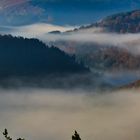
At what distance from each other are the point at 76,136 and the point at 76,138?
64 cm

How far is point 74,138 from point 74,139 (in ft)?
0.43

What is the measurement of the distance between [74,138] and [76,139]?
0.28m

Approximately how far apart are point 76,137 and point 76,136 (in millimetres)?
408

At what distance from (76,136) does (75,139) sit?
0.77 m

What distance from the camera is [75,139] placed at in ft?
250

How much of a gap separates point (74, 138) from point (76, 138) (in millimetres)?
274

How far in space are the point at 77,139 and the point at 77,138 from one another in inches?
7.3

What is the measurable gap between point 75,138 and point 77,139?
294 millimetres

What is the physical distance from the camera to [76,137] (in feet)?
249

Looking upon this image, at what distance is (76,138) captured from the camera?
250 ft

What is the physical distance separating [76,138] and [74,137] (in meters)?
0.28

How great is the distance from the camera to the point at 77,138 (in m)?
76.0

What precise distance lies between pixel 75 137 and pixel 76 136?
0.54m

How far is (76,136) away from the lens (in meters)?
75.6
